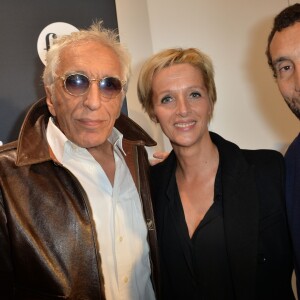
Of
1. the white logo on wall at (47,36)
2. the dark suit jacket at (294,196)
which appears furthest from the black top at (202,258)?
the white logo on wall at (47,36)

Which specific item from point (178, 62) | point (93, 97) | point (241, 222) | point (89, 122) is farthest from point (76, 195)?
point (178, 62)

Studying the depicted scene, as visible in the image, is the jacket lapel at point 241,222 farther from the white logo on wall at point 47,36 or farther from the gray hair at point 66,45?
the white logo on wall at point 47,36

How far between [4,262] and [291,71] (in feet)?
5.34

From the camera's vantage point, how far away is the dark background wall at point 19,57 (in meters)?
1.71

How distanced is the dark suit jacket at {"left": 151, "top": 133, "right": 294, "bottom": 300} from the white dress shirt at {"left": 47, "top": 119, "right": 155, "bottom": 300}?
0.16m

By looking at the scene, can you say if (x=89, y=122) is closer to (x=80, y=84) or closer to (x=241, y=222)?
(x=80, y=84)

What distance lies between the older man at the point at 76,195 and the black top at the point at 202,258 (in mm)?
125

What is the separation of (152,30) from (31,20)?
1.18 m

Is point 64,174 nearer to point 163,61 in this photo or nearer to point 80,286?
point 80,286

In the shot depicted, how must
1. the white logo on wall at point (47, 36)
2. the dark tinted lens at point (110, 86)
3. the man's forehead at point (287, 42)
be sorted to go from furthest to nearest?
the white logo on wall at point (47, 36), the dark tinted lens at point (110, 86), the man's forehead at point (287, 42)

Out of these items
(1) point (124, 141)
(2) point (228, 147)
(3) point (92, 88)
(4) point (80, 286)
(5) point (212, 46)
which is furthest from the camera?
(5) point (212, 46)

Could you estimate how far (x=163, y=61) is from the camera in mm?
1692

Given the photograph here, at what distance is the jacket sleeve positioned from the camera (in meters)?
1.27

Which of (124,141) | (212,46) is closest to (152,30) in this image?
(212,46)
